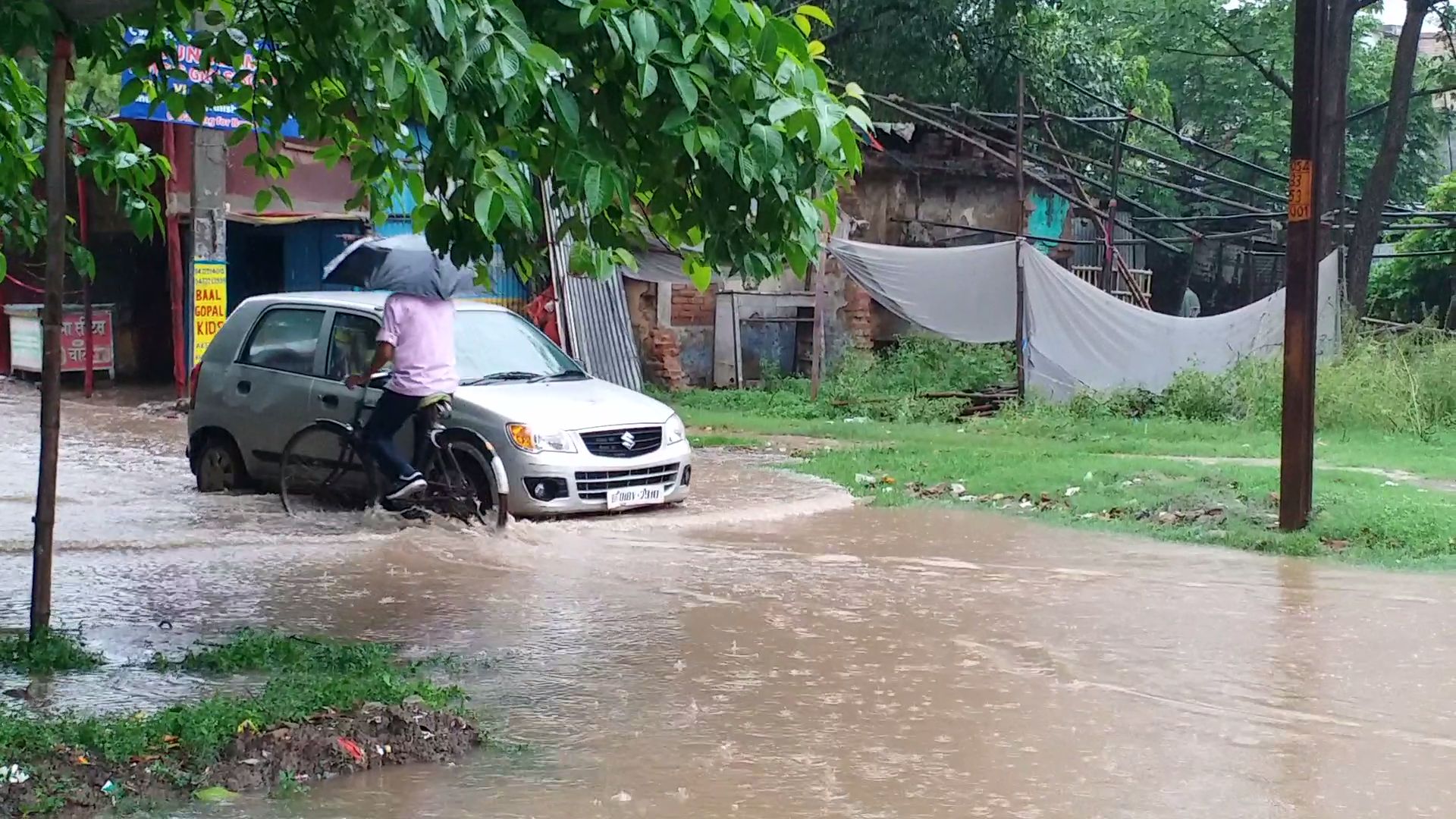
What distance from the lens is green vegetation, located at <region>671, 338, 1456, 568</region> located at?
31.9 ft

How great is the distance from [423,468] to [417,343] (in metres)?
0.81

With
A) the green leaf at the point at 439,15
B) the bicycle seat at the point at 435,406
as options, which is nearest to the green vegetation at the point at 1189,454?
the bicycle seat at the point at 435,406

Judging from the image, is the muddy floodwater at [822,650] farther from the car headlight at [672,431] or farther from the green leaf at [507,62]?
the green leaf at [507,62]

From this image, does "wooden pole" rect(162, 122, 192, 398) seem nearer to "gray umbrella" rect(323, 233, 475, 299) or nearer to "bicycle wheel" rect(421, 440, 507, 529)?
"gray umbrella" rect(323, 233, 475, 299)

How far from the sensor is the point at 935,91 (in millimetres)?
23766

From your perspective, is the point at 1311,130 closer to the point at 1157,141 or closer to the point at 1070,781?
the point at 1070,781

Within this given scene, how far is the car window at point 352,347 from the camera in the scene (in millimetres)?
10430

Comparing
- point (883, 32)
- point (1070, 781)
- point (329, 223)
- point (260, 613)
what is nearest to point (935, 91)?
point (883, 32)

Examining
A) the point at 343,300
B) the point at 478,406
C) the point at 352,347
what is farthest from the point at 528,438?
the point at 343,300

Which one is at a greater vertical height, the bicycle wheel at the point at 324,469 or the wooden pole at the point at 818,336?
the wooden pole at the point at 818,336

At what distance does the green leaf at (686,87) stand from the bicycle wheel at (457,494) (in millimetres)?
4856

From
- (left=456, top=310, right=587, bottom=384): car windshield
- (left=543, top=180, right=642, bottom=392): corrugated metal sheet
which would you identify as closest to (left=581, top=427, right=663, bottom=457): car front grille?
(left=456, top=310, right=587, bottom=384): car windshield

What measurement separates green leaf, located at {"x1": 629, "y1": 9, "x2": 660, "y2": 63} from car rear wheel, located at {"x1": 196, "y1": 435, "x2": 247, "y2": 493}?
23.4 feet

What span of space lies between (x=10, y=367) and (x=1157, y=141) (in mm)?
22657
